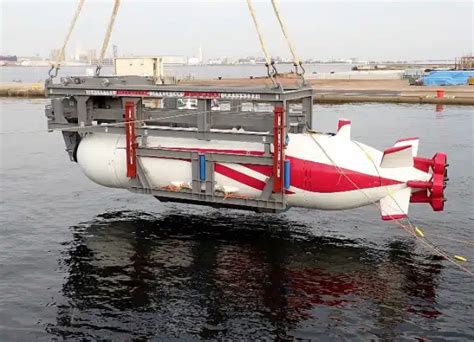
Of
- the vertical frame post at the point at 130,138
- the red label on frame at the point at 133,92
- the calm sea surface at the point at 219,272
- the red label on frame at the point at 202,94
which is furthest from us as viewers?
the vertical frame post at the point at 130,138

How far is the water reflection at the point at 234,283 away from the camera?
41.0 feet

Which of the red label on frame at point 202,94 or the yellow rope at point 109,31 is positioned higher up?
the yellow rope at point 109,31

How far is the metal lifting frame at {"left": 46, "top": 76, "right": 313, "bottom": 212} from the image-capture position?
642 inches

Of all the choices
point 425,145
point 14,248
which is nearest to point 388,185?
point 14,248

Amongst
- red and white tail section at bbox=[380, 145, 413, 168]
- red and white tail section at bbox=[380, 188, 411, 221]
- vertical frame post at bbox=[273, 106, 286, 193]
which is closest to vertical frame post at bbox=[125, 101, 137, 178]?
vertical frame post at bbox=[273, 106, 286, 193]

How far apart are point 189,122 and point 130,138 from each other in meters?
2.05

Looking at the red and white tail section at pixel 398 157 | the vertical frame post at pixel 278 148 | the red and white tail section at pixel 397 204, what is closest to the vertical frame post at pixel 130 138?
the vertical frame post at pixel 278 148

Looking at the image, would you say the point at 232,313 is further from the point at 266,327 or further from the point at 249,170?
the point at 249,170

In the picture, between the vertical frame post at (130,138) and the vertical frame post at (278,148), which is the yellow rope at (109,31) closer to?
the vertical frame post at (130,138)

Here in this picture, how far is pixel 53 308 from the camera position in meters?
13.5

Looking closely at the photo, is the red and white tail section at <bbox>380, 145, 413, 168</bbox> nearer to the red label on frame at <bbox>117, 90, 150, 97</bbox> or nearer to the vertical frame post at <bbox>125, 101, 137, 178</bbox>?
the red label on frame at <bbox>117, 90, 150, 97</bbox>

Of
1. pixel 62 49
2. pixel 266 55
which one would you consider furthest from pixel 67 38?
pixel 266 55

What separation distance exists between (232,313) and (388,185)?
6302 millimetres

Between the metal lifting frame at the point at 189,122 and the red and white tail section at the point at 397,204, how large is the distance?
9.93ft
